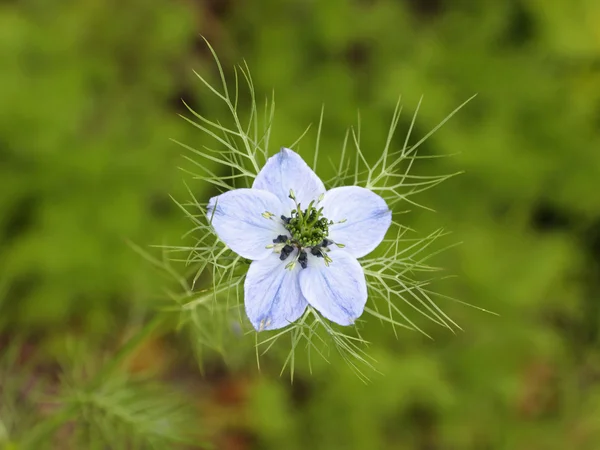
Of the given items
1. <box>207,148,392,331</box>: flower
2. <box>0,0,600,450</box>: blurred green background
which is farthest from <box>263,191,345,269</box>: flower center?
<box>0,0,600,450</box>: blurred green background

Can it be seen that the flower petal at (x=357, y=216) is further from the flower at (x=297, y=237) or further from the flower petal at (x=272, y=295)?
the flower petal at (x=272, y=295)

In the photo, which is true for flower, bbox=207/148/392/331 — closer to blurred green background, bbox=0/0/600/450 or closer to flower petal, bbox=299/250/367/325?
flower petal, bbox=299/250/367/325

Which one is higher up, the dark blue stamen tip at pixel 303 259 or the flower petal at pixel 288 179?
the flower petal at pixel 288 179

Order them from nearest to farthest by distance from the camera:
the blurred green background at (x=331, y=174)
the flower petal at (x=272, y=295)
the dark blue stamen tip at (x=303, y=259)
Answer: the flower petal at (x=272, y=295) → the dark blue stamen tip at (x=303, y=259) → the blurred green background at (x=331, y=174)

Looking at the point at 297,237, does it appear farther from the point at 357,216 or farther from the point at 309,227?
the point at 357,216

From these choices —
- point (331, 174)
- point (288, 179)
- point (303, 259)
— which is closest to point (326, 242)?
point (303, 259)

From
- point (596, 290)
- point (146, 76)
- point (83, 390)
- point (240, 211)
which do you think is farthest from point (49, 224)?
point (596, 290)

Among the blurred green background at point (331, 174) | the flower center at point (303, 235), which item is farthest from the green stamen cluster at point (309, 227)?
the blurred green background at point (331, 174)
